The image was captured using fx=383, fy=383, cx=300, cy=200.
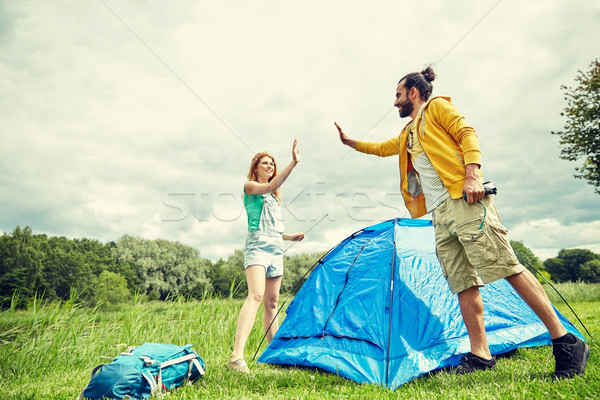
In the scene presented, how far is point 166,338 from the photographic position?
17.4ft

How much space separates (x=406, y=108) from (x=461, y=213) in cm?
101

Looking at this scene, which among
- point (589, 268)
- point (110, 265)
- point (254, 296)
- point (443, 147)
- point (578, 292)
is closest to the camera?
point (443, 147)

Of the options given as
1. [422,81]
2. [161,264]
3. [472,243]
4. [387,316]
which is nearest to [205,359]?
[387,316]

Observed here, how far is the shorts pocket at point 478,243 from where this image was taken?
224 cm

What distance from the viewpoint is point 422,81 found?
294 cm

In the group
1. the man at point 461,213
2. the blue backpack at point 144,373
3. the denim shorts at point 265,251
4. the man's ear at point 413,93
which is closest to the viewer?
the man at point 461,213

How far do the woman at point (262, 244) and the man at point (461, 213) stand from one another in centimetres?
97

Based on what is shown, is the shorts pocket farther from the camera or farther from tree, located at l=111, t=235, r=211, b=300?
tree, located at l=111, t=235, r=211, b=300

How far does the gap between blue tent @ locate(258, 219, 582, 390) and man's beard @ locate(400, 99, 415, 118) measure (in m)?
1.02

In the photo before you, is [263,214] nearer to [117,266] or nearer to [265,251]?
[265,251]

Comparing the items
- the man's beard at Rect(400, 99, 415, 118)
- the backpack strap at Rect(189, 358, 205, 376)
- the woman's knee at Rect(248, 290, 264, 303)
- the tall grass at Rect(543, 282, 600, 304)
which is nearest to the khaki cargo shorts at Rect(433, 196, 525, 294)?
the man's beard at Rect(400, 99, 415, 118)

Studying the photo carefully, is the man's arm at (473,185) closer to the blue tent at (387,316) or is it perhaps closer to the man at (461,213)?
the man at (461,213)

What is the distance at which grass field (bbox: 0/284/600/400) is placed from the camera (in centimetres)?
220

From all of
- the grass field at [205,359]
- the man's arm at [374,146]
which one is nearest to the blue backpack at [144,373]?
the grass field at [205,359]
